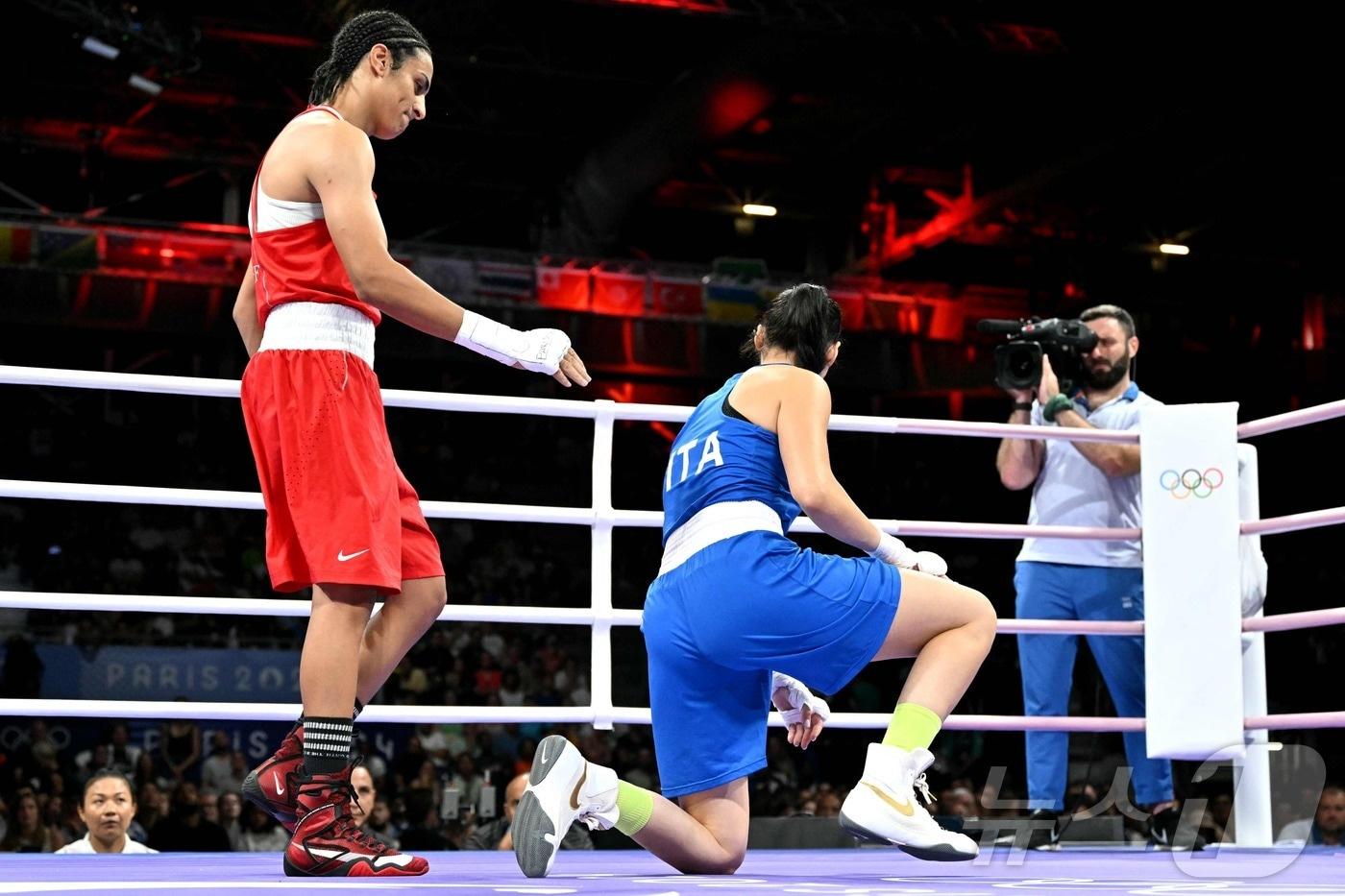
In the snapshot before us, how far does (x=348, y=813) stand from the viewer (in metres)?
2.12

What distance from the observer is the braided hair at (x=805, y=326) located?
95.8 inches

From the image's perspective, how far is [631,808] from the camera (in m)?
2.19

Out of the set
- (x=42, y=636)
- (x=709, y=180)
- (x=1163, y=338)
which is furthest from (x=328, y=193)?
(x=1163, y=338)

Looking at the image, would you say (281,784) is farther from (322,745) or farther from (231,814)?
(231,814)

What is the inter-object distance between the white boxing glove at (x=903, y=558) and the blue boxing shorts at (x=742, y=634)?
0.09 metres

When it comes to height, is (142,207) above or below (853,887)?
above

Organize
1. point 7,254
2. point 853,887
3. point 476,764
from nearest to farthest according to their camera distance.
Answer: point 853,887
point 476,764
point 7,254

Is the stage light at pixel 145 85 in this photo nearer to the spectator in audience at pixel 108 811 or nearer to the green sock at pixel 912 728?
the spectator in audience at pixel 108 811

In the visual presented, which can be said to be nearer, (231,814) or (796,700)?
(796,700)

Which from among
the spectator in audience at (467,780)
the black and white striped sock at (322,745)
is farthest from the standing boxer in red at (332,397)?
the spectator in audience at (467,780)

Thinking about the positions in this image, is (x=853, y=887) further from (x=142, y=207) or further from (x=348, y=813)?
(x=142, y=207)

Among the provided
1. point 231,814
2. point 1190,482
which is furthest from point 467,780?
point 1190,482

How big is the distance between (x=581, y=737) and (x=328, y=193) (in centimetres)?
720

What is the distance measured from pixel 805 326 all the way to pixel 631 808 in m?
0.80
